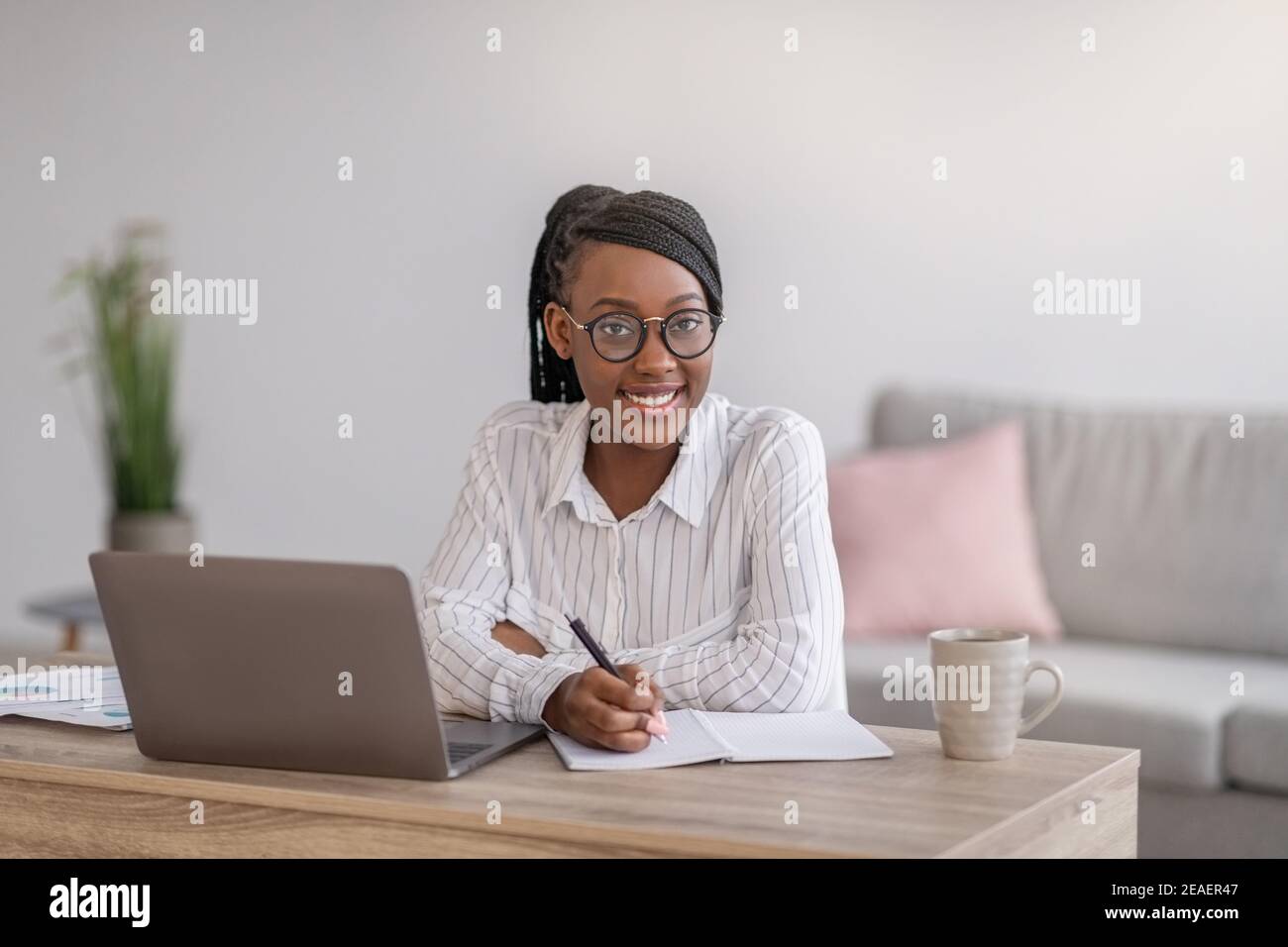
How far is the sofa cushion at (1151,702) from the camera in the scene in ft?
9.22

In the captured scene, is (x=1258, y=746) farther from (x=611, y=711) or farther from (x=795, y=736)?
(x=611, y=711)

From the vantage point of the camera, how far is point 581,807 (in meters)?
1.34

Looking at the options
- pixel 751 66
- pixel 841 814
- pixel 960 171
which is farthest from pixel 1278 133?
pixel 841 814

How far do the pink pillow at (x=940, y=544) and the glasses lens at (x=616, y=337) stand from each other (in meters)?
1.63

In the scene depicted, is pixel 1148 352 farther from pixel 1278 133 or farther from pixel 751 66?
pixel 751 66

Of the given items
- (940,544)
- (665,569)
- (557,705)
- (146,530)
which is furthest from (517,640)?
(146,530)

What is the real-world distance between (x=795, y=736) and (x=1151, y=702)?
4.90 ft

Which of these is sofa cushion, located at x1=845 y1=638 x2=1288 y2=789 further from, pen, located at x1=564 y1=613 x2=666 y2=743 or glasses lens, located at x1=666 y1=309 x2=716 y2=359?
pen, located at x1=564 y1=613 x2=666 y2=743

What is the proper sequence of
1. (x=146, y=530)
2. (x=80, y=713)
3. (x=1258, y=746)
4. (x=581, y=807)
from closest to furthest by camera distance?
(x=581, y=807) → (x=80, y=713) → (x=1258, y=746) → (x=146, y=530)

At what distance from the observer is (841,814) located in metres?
1.31

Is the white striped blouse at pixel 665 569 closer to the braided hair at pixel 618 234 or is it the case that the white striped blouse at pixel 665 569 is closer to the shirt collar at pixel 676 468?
the shirt collar at pixel 676 468

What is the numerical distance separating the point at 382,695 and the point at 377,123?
3375 mm

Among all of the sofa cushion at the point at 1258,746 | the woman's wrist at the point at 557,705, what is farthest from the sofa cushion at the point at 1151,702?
the woman's wrist at the point at 557,705
